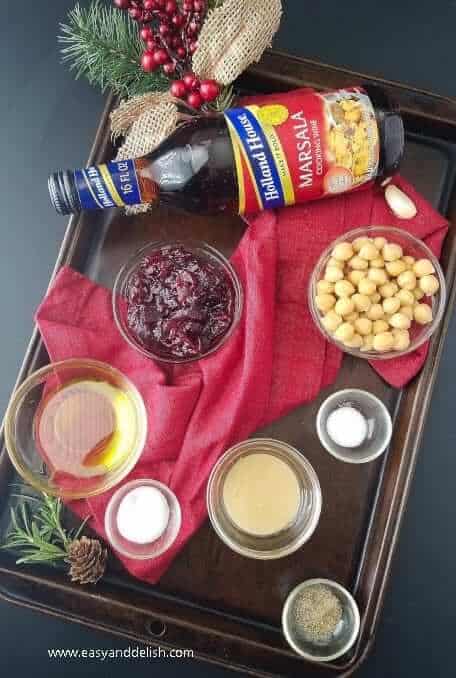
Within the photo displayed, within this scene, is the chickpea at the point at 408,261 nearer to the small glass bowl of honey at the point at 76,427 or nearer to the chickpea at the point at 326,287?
the chickpea at the point at 326,287

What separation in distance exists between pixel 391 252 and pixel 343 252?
69 mm

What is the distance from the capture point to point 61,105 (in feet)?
3.63

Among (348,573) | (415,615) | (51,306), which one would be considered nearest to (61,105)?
(51,306)

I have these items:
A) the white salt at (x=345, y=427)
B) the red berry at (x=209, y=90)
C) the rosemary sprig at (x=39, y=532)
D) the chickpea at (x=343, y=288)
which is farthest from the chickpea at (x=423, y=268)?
the rosemary sprig at (x=39, y=532)

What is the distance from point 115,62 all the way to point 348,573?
2.67ft

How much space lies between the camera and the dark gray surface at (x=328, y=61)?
1.08m

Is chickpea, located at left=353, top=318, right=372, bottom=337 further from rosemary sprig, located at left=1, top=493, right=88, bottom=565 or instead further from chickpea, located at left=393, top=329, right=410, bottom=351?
rosemary sprig, located at left=1, top=493, right=88, bottom=565

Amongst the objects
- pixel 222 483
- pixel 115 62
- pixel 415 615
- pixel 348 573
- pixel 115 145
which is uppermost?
pixel 115 62

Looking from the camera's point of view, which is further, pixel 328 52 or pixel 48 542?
pixel 328 52

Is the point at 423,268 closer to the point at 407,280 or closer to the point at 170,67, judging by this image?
the point at 407,280

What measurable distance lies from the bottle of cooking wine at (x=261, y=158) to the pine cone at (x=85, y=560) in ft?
1.53

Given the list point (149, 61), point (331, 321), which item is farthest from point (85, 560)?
point (149, 61)

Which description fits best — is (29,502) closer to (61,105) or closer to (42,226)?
(42,226)

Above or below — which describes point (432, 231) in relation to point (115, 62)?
below
